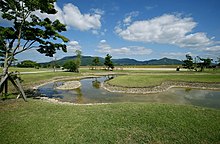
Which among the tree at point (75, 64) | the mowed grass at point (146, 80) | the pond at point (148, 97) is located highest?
the tree at point (75, 64)

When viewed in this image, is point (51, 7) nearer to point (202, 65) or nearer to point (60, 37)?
point (60, 37)

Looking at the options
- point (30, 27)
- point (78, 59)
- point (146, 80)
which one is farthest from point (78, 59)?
point (30, 27)

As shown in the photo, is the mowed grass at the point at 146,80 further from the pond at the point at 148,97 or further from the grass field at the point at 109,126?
the grass field at the point at 109,126

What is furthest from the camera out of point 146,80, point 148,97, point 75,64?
point 75,64

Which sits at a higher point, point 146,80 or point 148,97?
point 146,80

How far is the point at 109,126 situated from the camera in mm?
8492

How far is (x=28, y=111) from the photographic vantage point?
35.7ft

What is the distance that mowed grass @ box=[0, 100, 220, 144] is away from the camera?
7.23m

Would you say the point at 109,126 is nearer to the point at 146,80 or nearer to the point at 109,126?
the point at 109,126

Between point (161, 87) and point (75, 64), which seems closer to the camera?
point (161, 87)

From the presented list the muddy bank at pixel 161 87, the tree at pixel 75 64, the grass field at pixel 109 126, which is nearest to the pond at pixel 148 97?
the muddy bank at pixel 161 87

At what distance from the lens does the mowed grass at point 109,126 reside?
23.7 feet

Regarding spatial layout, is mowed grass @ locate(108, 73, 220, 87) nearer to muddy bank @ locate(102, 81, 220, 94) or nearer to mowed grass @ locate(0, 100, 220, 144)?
muddy bank @ locate(102, 81, 220, 94)

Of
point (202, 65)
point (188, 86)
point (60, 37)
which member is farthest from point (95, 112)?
point (202, 65)
